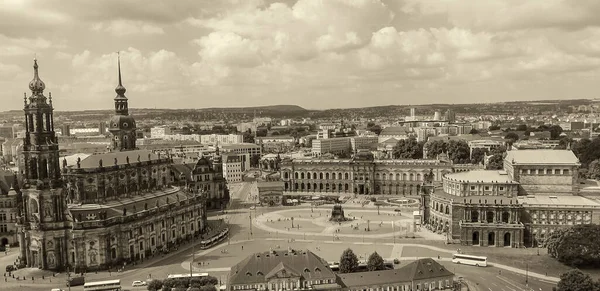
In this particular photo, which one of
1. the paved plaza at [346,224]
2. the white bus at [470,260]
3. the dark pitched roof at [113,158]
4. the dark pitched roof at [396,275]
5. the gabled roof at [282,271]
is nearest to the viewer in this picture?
the gabled roof at [282,271]

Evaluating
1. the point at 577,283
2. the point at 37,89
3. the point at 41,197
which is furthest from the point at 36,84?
the point at 577,283

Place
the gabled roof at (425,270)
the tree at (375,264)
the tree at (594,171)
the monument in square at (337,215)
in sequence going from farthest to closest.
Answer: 1. the tree at (594,171)
2. the monument in square at (337,215)
3. the tree at (375,264)
4. the gabled roof at (425,270)

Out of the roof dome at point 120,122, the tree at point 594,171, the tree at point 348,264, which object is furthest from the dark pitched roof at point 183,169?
the tree at point 594,171

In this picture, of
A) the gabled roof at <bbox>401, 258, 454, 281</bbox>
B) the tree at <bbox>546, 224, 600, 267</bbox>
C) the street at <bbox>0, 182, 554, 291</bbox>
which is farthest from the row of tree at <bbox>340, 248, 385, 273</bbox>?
the tree at <bbox>546, 224, 600, 267</bbox>

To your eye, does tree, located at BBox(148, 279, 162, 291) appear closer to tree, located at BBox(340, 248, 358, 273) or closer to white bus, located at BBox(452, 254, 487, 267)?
tree, located at BBox(340, 248, 358, 273)

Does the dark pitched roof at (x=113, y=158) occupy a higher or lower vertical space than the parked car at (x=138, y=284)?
higher

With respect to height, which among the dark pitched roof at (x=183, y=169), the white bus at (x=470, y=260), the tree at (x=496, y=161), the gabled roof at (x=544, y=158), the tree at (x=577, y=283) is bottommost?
the white bus at (x=470, y=260)

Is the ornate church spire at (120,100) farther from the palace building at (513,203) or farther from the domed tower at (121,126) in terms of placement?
the palace building at (513,203)
